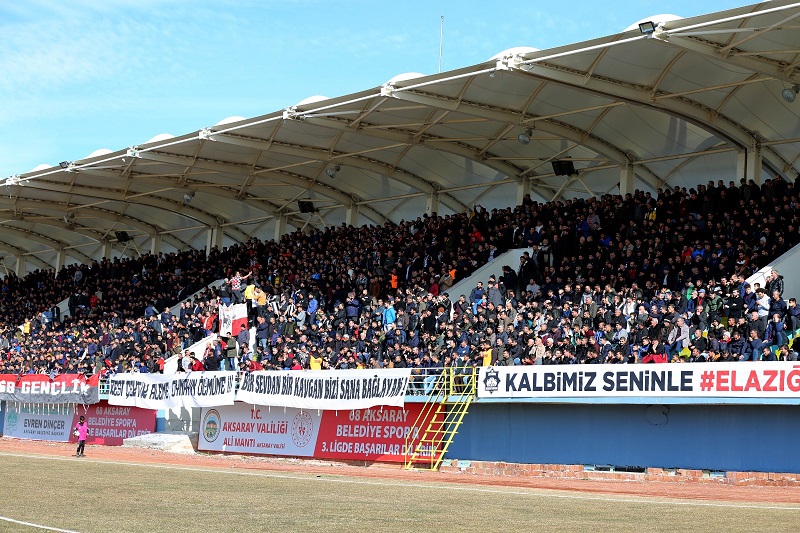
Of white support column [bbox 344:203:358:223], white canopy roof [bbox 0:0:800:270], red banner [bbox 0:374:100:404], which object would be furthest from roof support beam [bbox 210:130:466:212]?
red banner [bbox 0:374:100:404]

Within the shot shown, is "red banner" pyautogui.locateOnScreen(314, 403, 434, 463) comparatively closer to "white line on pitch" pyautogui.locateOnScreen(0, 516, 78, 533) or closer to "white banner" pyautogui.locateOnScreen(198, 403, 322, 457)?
"white banner" pyautogui.locateOnScreen(198, 403, 322, 457)

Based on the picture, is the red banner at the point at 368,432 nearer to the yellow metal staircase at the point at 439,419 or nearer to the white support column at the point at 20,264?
the yellow metal staircase at the point at 439,419

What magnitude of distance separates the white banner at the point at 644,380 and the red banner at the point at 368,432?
2585 millimetres

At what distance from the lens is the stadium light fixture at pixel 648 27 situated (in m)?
23.8

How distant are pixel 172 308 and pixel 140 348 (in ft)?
22.7

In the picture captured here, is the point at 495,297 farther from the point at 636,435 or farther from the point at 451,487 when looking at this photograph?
the point at 451,487

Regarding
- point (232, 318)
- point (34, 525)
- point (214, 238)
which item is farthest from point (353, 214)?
point (34, 525)

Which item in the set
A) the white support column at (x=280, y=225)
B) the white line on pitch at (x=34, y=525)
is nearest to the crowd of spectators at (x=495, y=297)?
the white support column at (x=280, y=225)

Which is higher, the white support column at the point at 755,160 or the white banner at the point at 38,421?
the white support column at the point at 755,160

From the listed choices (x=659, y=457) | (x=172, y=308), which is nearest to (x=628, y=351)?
(x=659, y=457)

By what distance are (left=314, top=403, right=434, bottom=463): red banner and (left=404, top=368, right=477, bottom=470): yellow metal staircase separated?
139 millimetres

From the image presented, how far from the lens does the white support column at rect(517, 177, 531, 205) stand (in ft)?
128

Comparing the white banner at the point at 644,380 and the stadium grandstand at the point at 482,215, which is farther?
the stadium grandstand at the point at 482,215

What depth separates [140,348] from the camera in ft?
124
